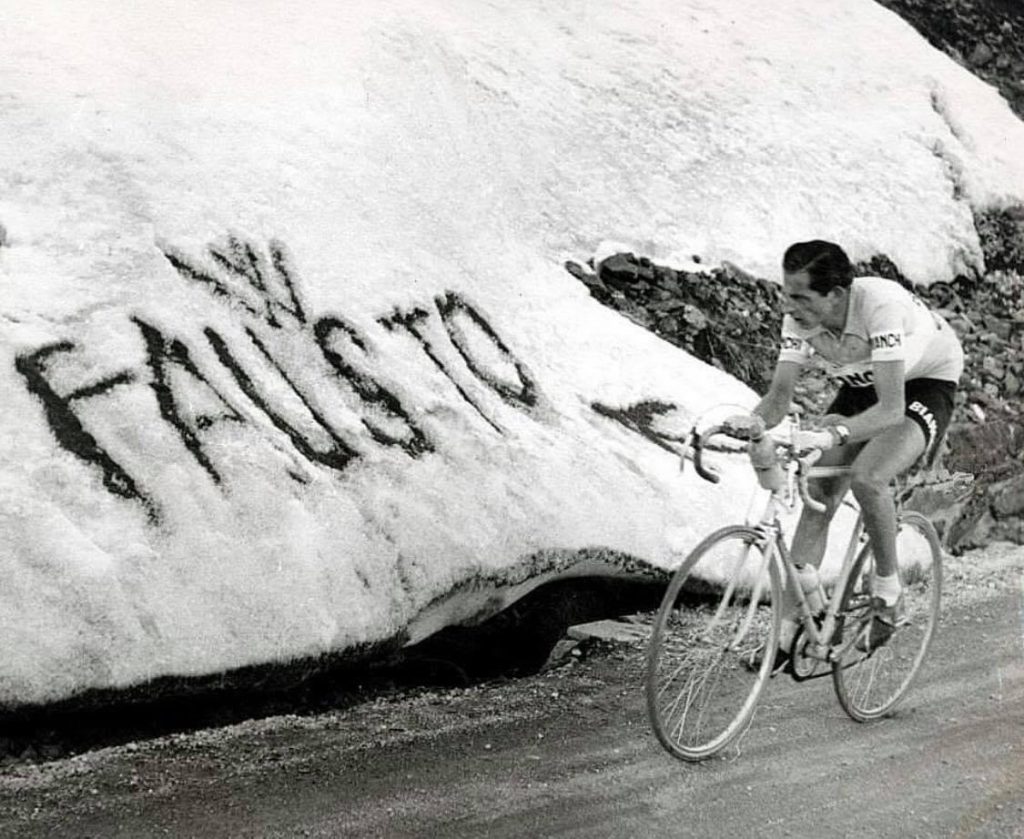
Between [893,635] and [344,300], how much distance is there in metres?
2.63

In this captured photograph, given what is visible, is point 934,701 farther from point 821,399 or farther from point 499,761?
point 821,399

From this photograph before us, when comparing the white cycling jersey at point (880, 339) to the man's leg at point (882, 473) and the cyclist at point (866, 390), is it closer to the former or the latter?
the cyclist at point (866, 390)

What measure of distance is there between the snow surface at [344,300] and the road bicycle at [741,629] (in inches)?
34.3

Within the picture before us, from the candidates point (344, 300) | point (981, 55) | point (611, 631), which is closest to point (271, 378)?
point (344, 300)

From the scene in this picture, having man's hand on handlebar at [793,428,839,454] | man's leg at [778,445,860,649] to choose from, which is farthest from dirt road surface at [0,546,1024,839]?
man's hand on handlebar at [793,428,839,454]

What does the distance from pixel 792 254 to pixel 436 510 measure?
63.9 inches

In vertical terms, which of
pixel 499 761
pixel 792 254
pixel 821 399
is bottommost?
pixel 499 761

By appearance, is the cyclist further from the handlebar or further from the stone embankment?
the stone embankment

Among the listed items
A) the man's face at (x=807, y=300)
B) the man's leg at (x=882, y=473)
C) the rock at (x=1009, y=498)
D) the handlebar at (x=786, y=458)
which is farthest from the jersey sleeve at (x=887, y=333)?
the rock at (x=1009, y=498)

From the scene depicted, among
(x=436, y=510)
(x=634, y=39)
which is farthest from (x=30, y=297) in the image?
(x=634, y=39)

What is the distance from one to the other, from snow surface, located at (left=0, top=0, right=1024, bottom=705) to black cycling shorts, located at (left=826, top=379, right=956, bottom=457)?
1.01 meters

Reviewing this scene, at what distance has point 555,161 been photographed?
636 centimetres

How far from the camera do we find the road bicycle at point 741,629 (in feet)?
11.2

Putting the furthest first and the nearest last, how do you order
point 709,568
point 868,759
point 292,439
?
1. point 292,439
2. point 868,759
3. point 709,568
